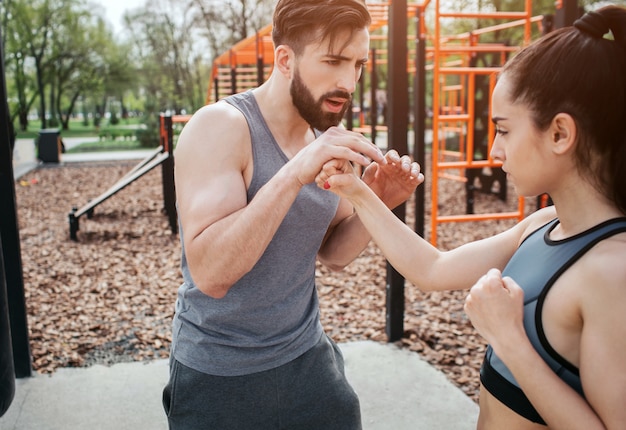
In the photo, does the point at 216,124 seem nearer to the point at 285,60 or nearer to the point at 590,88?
the point at 285,60

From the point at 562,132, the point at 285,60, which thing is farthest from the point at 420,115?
the point at 562,132

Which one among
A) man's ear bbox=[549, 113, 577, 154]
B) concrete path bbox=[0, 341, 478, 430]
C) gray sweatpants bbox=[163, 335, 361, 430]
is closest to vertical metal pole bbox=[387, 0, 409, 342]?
concrete path bbox=[0, 341, 478, 430]

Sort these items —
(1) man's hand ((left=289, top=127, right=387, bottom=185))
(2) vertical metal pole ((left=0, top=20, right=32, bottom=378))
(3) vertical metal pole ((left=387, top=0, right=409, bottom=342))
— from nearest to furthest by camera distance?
(1) man's hand ((left=289, top=127, right=387, bottom=185)), (2) vertical metal pole ((left=0, top=20, right=32, bottom=378)), (3) vertical metal pole ((left=387, top=0, right=409, bottom=342))

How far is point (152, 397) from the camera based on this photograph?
3238 mm

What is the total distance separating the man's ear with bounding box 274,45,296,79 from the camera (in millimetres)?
1841

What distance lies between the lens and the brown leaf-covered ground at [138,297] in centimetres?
412

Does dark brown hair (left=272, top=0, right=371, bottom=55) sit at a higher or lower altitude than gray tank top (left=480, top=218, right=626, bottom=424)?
higher

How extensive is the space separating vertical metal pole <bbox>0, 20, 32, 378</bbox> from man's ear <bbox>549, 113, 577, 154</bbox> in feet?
9.30

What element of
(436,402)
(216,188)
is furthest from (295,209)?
(436,402)

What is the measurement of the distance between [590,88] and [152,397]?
8.93ft

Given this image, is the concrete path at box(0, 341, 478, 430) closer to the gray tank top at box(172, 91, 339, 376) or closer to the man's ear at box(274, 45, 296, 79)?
the gray tank top at box(172, 91, 339, 376)

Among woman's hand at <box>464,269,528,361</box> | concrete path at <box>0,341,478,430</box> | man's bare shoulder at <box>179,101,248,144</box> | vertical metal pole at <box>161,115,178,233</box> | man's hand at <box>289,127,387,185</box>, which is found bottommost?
concrete path at <box>0,341,478,430</box>

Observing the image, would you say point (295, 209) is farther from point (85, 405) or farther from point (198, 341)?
point (85, 405)

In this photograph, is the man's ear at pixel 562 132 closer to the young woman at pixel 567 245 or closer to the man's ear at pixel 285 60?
the young woman at pixel 567 245
